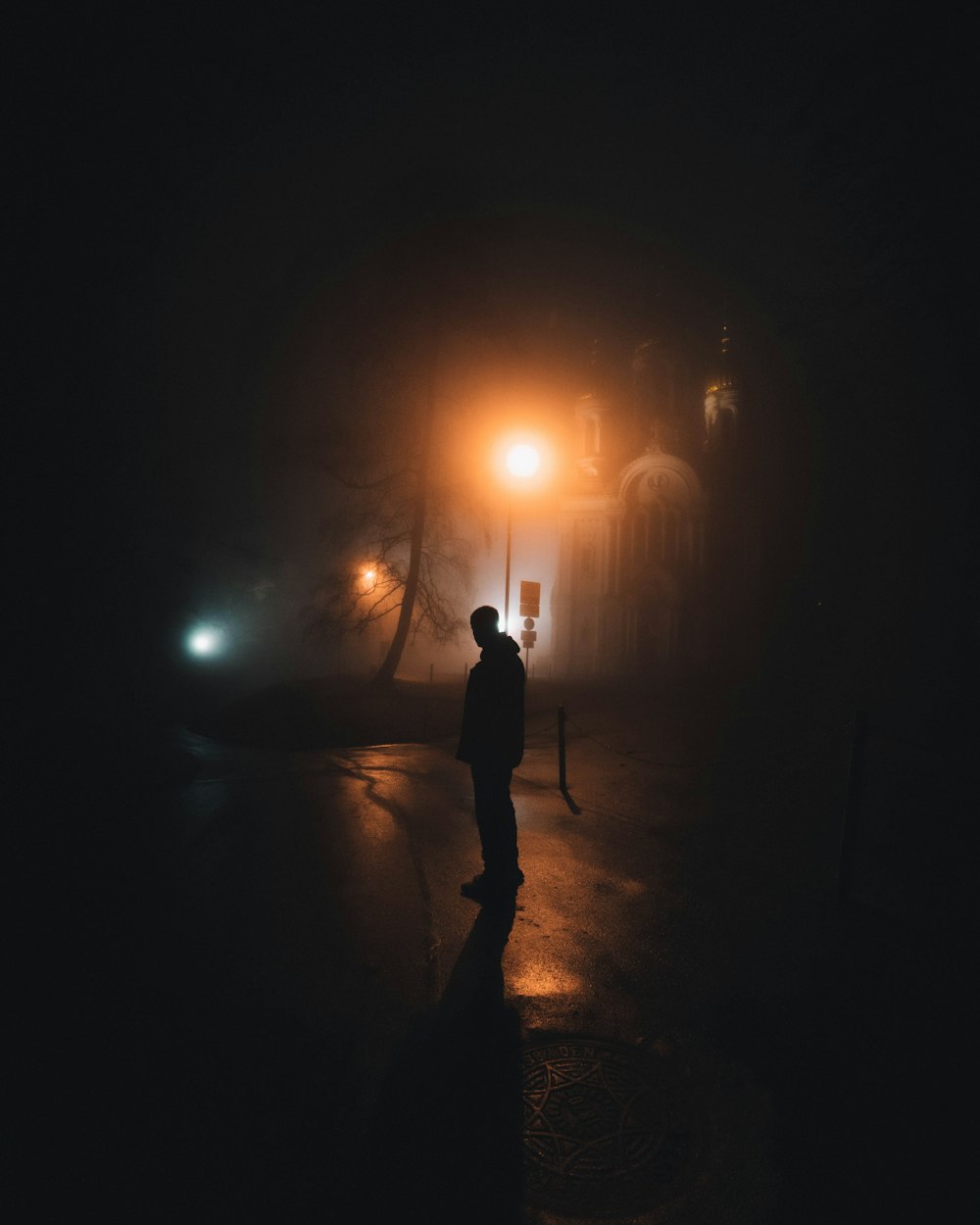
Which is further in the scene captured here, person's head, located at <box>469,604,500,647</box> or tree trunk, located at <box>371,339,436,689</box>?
tree trunk, located at <box>371,339,436,689</box>

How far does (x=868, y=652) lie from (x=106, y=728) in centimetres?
2767

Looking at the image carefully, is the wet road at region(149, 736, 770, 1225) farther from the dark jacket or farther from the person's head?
the person's head

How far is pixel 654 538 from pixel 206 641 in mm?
34835

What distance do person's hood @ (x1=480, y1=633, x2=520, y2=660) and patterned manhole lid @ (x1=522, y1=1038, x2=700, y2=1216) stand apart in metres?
2.85

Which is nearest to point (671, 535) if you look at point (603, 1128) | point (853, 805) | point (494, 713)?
point (853, 805)

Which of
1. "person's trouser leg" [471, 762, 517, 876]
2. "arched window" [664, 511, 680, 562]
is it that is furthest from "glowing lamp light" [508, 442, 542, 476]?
"arched window" [664, 511, 680, 562]

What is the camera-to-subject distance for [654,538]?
1407 inches

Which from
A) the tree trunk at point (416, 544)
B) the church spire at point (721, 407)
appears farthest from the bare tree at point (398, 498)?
the church spire at point (721, 407)

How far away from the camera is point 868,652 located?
25.0m

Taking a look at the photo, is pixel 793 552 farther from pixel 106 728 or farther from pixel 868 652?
pixel 106 728

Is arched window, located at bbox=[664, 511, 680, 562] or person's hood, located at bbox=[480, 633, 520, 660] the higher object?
arched window, located at bbox=[664, 511, 680, 562]

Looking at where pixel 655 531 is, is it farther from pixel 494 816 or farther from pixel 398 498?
pixel 494 816

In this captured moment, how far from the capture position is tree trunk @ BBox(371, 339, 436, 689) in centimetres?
1956

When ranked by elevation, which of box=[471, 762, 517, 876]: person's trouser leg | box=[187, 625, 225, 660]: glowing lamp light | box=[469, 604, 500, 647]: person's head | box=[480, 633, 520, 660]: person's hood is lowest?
box=[187, 625, 225, 660]: glowing lamp light
